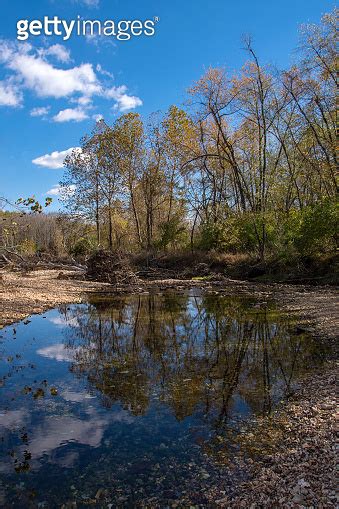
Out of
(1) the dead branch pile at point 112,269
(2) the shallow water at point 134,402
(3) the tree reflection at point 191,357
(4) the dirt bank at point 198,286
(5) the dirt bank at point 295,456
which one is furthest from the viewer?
(1) the dead branch pile at point 112,269

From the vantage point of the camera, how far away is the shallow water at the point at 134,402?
14.4 ft

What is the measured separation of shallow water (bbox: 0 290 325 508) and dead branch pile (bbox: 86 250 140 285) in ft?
40.5

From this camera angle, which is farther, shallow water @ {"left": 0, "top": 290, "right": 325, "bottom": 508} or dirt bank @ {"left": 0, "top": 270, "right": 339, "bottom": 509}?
shallow water @ {"left": 0, "top": 290, "right": 325, "bottom": 508}

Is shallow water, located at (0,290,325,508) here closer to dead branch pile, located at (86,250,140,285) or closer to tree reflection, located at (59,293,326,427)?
tree reflection, located at (59,293,326,427)

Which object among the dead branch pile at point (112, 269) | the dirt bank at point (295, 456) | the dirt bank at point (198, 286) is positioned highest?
the dead branch pile at point (112, 269)

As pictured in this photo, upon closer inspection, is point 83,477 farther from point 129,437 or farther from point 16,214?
point 16,214

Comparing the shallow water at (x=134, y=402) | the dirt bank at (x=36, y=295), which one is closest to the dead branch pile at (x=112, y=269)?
the dirt bank at (x=36, y=295)

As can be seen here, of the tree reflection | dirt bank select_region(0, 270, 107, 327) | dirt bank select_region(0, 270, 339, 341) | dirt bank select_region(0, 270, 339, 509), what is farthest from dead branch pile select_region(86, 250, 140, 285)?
dirt bank select_region(0, 270, 339, 509)

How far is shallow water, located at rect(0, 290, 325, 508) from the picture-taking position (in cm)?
438

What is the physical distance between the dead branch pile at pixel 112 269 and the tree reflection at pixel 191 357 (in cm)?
948

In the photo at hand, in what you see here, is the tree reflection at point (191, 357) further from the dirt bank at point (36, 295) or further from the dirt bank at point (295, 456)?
the dirt bank at point (36, 295)

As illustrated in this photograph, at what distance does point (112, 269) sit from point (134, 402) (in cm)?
1964

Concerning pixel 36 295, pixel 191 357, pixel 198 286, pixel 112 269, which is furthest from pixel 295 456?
pixel 112 269

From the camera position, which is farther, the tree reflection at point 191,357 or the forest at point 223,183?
the forest at point 223,183
